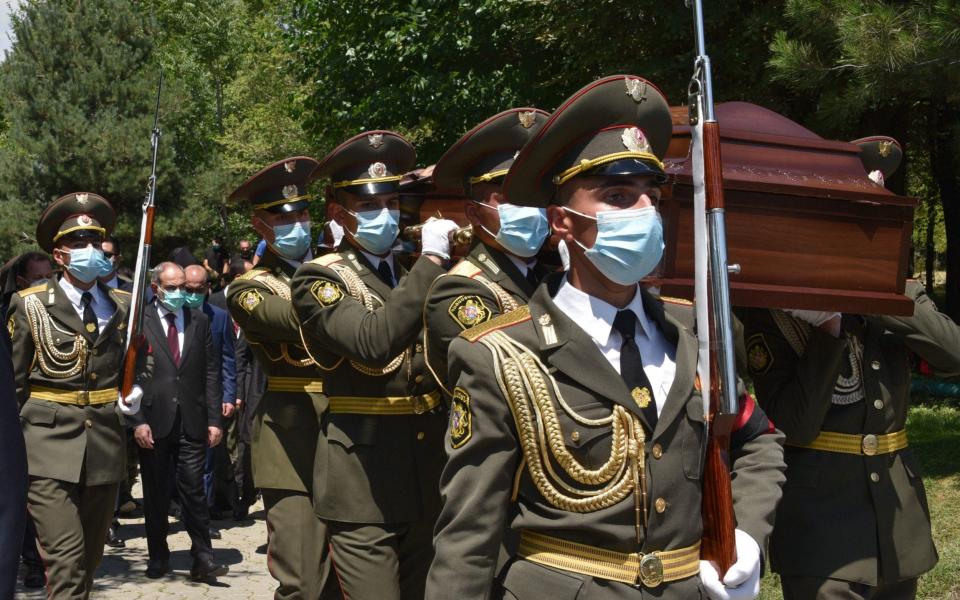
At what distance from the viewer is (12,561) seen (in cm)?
261

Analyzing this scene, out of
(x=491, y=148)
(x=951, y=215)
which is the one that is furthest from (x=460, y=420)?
(x=951, y=215)

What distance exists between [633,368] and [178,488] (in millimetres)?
7020

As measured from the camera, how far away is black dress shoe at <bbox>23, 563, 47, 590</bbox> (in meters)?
9.16

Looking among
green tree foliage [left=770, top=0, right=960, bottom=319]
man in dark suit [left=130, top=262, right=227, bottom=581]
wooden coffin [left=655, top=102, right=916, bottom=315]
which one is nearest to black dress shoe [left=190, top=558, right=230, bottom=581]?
man in dark suit [left=130, top=262, right=227, bottom=581]

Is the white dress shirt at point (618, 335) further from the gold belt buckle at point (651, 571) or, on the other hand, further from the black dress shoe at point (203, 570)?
the black dress shoe at point (203, 570)

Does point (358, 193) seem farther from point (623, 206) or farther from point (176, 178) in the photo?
point (176, 178)

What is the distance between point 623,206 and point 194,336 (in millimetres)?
7546

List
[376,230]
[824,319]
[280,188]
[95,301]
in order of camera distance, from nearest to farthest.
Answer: [824,319] < [376,230] < [280,188] < [95,301]

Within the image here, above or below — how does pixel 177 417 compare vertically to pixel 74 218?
below

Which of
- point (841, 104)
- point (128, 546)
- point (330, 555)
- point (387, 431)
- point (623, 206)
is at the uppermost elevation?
point (841, 104)

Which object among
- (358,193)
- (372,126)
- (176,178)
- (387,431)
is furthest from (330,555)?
(176,178)

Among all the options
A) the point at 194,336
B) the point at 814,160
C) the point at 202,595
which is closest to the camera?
A: the point at 814,160

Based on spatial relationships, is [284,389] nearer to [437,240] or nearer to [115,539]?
[437,240]

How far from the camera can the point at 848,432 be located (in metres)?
5.10
